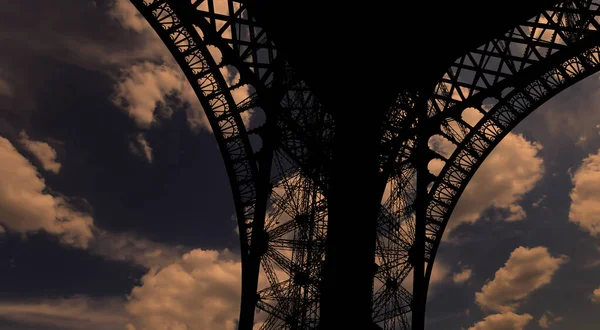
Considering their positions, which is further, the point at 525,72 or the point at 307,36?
the point at 525,72

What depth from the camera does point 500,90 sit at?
76.2ft

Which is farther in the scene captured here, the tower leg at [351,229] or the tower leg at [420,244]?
the tower leg at [420,244]

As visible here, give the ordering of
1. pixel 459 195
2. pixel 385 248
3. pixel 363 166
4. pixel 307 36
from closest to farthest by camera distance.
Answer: pixel 363 166 → pixel 307 36 → pixel 385 248 → pixel 459 195

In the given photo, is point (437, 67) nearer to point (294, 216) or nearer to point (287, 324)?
point (294, 216)

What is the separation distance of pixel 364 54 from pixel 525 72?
7642 mm

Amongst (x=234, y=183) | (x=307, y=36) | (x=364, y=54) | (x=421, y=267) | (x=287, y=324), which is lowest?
(x=287, y=324)

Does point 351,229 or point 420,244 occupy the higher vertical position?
point 420,244

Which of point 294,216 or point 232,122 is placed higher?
point 232,122

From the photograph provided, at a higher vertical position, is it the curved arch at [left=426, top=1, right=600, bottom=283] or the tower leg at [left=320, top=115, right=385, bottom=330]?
the curved arch at [left=426, top=1, right=600, bottom=283]

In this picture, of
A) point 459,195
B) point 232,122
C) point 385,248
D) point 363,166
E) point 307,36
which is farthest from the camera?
point 459,195

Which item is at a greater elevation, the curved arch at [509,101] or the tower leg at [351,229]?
the curved arch at [509,101]

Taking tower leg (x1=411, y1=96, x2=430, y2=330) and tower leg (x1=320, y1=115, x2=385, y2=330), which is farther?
tower leg (x1=411, y1=96, x2=430, y2=330)

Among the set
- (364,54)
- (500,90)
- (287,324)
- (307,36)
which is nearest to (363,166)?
(364,54)

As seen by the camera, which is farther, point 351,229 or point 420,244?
point 420,244
